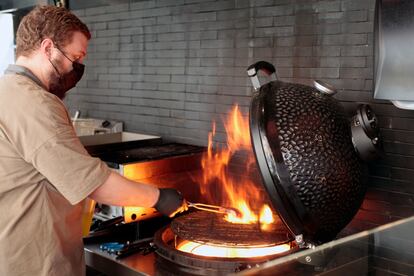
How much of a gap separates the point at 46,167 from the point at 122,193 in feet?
0.95

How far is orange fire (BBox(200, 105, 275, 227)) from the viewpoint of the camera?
273 centimetres

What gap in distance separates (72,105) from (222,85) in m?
1.56

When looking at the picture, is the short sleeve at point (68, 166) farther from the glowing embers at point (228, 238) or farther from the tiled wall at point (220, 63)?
the tiled wall at point (220, 63)

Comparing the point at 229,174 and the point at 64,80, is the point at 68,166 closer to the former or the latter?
the point at 64,80

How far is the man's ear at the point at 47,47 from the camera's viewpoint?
1.83 m

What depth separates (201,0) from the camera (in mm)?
2908

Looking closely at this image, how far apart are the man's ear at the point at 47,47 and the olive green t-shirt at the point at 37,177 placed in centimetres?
12

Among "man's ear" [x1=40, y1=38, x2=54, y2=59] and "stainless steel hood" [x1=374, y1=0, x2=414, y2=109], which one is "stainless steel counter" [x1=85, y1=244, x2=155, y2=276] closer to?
"man's ear" [x1=40, y1=38, x2=54, y2=59]

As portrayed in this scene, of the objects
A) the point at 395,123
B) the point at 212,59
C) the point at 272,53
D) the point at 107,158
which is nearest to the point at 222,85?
the point at 212,59

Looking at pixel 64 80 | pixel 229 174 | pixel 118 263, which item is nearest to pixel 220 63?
pixel 229 174

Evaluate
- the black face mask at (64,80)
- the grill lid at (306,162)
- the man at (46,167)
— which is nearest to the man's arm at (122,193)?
the man at (46,167)

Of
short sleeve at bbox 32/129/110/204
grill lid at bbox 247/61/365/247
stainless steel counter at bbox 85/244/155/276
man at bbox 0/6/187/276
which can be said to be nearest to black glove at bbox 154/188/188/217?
man at bbox 0/6/187/276

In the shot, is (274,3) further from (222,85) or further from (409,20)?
(409,20)

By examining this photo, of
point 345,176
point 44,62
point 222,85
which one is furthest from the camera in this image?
point 222,85
